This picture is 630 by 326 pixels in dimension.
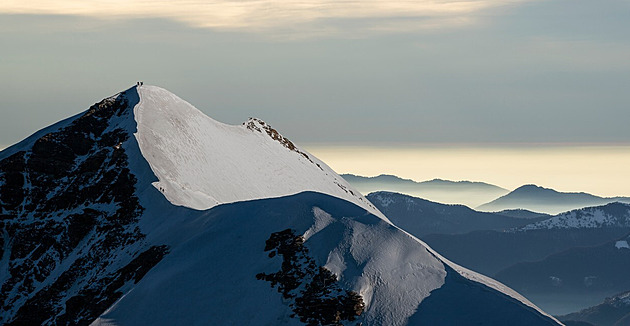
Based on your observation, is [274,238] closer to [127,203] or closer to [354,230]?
[354,230]

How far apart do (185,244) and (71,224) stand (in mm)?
39031

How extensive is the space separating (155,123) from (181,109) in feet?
51.7

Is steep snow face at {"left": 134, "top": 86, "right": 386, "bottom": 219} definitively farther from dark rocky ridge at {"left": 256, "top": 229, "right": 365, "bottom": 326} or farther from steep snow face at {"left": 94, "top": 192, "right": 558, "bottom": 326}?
dark rocky ridge at {"left": 256, "top": 229, "right": 365, "bottom": 326}

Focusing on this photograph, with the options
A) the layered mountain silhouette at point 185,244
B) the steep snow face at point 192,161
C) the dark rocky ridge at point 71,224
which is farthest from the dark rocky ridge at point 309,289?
the steep snow face at point 192,161

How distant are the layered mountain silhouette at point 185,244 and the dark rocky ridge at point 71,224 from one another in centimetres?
28

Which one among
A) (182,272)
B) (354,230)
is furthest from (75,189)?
(354,230)

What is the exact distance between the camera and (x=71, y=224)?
153 metres

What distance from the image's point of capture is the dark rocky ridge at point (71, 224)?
426 feet

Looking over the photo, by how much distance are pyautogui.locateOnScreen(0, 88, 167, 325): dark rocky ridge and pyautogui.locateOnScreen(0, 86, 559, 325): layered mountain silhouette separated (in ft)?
0.93

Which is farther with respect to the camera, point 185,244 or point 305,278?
point 185,244

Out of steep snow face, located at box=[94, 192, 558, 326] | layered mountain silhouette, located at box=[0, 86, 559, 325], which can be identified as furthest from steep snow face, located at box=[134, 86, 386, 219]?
steep snow face, located at box=[94, 192, 558, 326]

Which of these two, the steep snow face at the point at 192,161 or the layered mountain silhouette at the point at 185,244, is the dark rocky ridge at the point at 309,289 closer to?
the layered mountain silhouette at the point at 185,244

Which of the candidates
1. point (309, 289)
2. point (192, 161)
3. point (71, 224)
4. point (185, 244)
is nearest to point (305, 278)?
point (309, 289)

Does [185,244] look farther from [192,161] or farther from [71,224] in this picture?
[192,161]
